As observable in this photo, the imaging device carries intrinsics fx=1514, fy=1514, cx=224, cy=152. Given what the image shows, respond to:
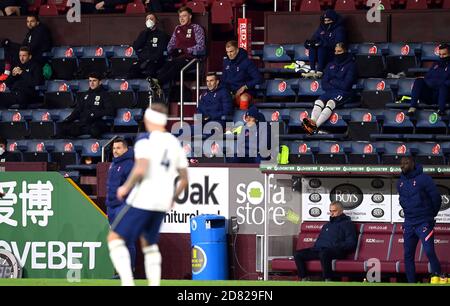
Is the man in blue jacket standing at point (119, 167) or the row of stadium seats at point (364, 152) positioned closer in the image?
Answer: the man in blue jacket standing at point (119, 167)

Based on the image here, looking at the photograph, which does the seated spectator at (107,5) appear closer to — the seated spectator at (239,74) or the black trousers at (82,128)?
the black trousers at (82,128)

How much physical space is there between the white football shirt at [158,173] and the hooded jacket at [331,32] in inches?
367

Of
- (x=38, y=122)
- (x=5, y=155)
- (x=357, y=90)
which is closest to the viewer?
(x=357, y=90)

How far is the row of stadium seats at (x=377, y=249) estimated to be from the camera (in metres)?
20.1

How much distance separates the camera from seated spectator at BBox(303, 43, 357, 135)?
2195 cm

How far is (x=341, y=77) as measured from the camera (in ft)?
72.8

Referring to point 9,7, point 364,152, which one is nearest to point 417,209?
point 364,152

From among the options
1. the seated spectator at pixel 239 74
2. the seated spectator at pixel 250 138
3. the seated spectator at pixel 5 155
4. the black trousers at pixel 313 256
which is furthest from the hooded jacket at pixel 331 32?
the seated spectator at pixel 5 155

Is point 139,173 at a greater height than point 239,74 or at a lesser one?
lesser

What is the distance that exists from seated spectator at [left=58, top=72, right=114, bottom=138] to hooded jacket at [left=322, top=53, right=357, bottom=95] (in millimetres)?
3323

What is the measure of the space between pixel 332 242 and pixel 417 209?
137 cm

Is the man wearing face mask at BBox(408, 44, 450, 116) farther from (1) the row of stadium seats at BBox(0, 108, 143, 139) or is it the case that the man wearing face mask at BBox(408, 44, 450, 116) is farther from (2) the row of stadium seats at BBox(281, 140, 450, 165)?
(1) the row of stadium seats at BBox(0, 108, 143, 139)

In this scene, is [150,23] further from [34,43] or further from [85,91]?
[34,43]

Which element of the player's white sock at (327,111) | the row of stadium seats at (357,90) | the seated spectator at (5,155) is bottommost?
the seated spectator at (5,155)
